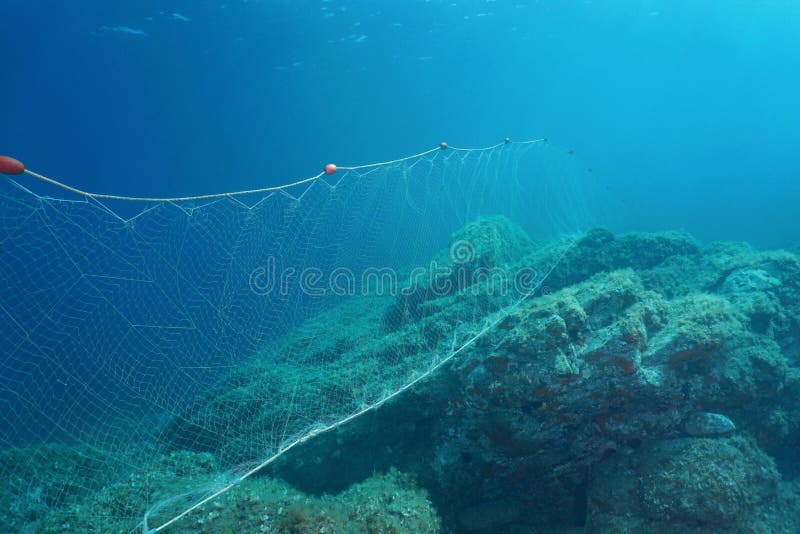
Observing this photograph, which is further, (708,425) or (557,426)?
(557,426)

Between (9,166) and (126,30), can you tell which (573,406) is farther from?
(126,30)

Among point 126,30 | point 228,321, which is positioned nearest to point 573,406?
point 228,321

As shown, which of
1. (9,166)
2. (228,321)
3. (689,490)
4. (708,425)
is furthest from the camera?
(228,321)

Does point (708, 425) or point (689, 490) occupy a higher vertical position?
point (708, 425)

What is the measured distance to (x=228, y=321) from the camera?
5.99 metres

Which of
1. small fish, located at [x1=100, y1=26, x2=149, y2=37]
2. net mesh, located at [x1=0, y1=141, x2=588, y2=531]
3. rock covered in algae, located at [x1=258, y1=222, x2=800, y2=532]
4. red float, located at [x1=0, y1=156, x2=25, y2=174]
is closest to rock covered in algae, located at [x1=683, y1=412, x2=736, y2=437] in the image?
rock covered in algae, located at [x1=258, y1=222, x2=800, y2=532]

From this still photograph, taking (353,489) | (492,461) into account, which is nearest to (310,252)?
(353,489)

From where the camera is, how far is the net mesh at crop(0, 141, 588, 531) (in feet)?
16.1

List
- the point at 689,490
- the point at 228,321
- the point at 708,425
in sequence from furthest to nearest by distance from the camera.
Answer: the point at 228,321, the point at 708,425, the point at 689,490

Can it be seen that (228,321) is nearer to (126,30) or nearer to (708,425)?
(708,425)

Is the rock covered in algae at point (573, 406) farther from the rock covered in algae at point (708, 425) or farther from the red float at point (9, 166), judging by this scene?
the red float at point (9, 166)

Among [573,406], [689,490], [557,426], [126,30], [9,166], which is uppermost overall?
[126,30]

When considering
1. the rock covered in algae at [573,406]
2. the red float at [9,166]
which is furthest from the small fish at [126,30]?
the rock covered in algae at [573,406]

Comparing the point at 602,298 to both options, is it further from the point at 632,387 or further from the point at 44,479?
the point at 44,479
